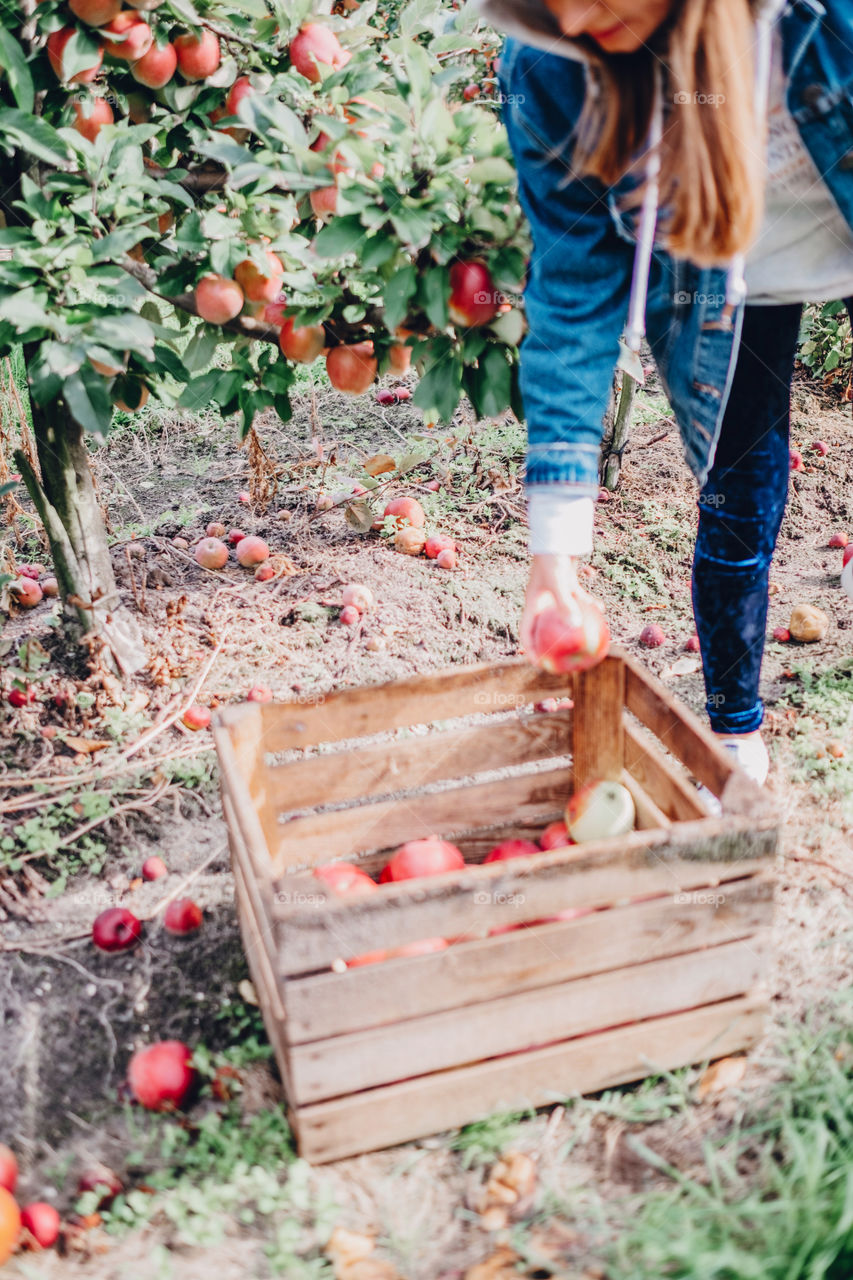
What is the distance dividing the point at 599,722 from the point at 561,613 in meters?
0.41

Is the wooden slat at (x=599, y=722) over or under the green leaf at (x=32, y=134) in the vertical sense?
under

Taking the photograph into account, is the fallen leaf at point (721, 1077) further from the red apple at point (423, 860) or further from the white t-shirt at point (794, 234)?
the white t-shirt at point (794, 234)

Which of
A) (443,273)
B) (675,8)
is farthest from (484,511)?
(675,8)

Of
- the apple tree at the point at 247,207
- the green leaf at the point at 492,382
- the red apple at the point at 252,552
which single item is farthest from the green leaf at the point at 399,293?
the red apple at the point at 252,552

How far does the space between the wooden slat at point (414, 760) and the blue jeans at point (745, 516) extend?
38 cm

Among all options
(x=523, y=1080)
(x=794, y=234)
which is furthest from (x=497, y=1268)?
(x=794, y=234)

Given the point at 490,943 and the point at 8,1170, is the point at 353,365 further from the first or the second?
the point at 8,1170

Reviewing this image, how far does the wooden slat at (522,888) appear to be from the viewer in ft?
4.33

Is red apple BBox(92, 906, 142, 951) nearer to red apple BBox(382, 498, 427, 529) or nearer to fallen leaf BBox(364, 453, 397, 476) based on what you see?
red apple BBox(382, 498, 427, 529)

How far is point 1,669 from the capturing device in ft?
8.13

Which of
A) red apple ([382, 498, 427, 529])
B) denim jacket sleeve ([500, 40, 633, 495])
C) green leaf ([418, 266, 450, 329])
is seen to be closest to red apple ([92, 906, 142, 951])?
denim jacket sleeve ([500, 40, 633, 495])

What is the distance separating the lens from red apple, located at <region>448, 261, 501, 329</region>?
1.79 metres

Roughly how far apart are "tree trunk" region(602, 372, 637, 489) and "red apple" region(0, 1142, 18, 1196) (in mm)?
2816

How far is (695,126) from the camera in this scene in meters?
1.22
